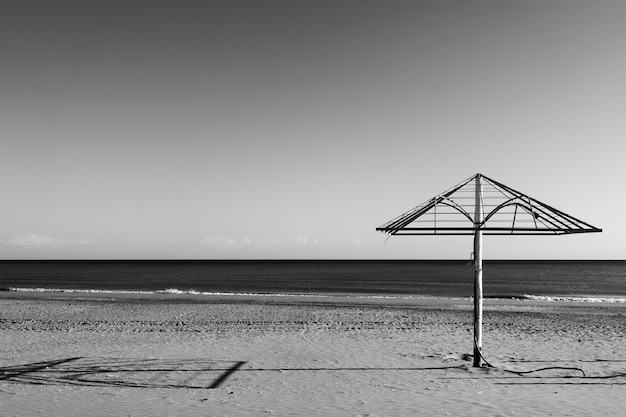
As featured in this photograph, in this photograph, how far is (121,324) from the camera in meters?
17.6

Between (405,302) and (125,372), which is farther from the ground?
(125,372)

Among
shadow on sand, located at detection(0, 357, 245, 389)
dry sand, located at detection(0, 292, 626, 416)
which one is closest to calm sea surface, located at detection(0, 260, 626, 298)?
dry sand, located at detection(0, 292, 626, 416)

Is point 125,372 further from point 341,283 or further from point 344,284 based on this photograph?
point 341,283

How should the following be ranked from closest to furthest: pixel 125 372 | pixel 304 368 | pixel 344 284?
pixel 125 372, pixel 304 368, pixel 344 284

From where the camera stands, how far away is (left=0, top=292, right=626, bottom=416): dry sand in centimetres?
789

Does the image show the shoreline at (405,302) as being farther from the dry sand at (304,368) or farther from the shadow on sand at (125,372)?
the shadow on sand at (125,372)

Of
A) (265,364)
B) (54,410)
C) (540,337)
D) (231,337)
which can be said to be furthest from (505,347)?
(54,410)

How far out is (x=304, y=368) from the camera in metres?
10.5

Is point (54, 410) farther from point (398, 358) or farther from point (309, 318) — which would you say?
point (309, 318)

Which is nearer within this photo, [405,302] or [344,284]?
[405,302]

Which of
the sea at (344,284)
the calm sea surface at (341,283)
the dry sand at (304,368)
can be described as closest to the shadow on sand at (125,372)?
the dry sand at (304,368)

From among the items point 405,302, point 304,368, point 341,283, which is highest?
point 304,368

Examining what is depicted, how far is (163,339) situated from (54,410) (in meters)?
6.52

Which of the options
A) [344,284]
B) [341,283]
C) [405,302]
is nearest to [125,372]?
[405,302]
